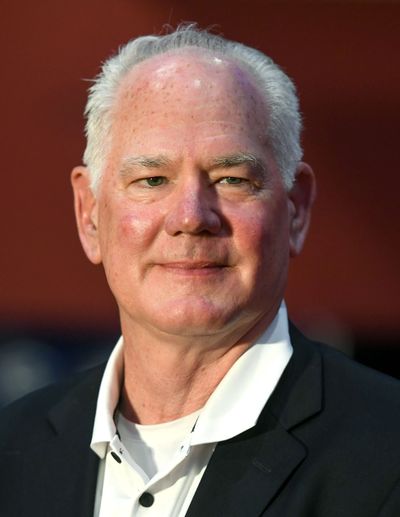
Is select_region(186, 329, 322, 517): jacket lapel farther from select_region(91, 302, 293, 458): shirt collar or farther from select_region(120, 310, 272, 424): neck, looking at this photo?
select_region(120, 310, 272, 424): neck

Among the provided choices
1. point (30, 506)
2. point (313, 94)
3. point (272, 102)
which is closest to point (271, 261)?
point (272, 102)

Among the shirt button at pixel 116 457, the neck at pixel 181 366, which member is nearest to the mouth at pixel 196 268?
the neck at pixel 181 366

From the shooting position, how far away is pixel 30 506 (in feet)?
8.14

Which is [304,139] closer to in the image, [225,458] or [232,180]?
[232,180]

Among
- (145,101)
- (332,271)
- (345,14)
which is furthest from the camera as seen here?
(332,271)

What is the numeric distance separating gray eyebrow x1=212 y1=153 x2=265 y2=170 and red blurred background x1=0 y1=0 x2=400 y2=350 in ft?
7.99

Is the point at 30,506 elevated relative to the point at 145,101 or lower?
lower

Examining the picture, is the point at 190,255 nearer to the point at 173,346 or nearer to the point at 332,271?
the point at 173,346

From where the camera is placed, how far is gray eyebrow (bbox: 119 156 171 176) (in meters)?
2.33

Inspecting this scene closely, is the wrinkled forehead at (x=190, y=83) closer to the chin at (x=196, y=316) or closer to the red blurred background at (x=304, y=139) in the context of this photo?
the chin at (x=196, y=316)

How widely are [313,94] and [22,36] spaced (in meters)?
1.31

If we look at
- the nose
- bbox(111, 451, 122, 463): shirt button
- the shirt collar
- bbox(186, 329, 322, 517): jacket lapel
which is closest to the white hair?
the nose

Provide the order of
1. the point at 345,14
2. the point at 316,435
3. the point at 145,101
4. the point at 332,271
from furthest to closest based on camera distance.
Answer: the point at 332,271
the point at 345,14
the point at 145,101
the point at 316,435

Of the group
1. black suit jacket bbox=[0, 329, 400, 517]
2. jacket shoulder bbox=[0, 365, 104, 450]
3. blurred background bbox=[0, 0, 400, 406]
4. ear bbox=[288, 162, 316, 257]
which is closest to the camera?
black suit jacket bbox=[0, 329, 400, 517]
